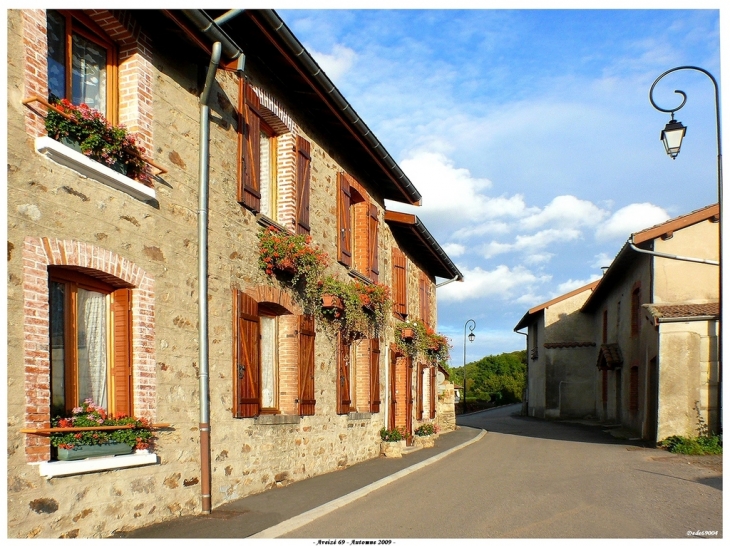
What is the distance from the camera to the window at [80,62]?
6.56 meters

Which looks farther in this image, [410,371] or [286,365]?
[410,371]

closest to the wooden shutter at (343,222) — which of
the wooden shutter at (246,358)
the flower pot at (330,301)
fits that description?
the flower pot at (330,301)

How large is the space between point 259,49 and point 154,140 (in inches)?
115

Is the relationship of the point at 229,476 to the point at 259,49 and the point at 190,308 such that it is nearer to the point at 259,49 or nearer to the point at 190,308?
the point at 190,308

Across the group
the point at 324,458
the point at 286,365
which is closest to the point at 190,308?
the point at 286,365

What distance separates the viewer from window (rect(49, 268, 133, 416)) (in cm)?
639

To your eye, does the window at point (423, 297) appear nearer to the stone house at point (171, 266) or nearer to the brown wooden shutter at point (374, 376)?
the brown wooden shutter at point (374, 376)

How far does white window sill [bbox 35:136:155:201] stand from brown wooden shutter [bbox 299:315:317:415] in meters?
4.13

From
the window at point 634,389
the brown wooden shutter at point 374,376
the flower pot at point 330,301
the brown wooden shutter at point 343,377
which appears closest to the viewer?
the flower pot at point 330,301

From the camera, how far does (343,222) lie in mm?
13258

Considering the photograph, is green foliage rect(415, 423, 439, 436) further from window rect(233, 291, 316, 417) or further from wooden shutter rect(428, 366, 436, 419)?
window rect(233, 291, 316, 417)

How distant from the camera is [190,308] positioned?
26.6 ft

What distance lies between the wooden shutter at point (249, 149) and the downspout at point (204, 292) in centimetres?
101

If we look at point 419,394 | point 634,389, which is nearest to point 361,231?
point 419,394
